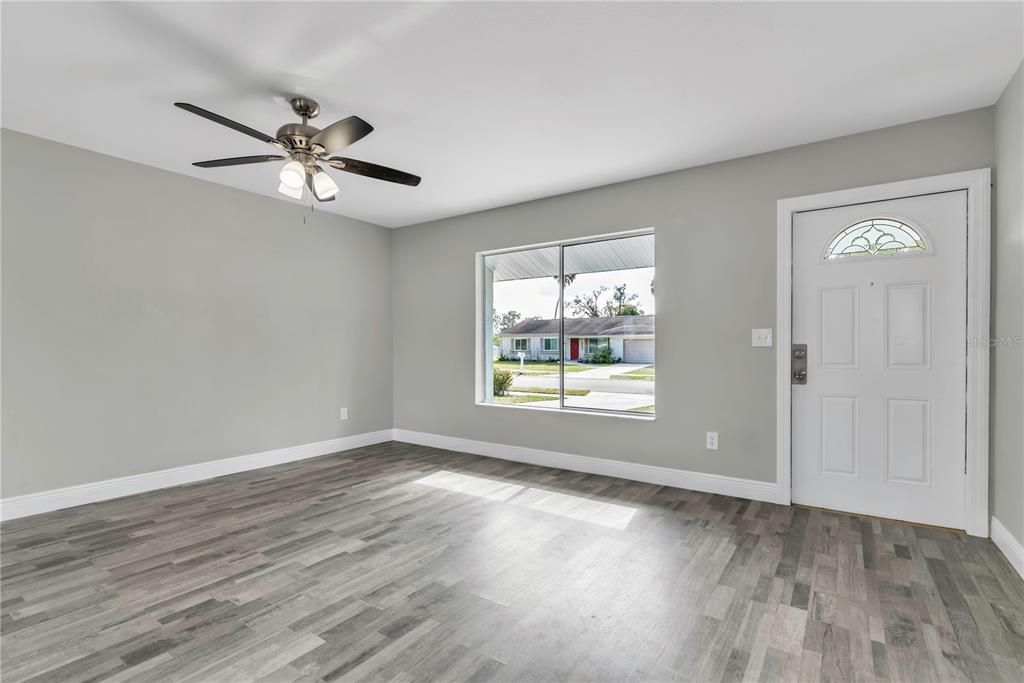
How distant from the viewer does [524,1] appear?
1.97m

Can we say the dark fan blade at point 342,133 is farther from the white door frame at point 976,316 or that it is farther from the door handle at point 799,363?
the white door frame at point 976,316

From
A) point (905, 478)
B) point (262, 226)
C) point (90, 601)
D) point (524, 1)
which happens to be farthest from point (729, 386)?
point (262, 226)

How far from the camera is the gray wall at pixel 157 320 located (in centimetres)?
325

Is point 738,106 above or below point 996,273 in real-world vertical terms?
above

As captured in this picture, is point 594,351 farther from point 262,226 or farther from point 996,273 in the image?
point 262,226

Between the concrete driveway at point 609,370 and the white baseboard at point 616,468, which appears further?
the concrete driveway at point 609,370

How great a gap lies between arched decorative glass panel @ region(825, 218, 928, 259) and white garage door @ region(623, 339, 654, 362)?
1.46 meters

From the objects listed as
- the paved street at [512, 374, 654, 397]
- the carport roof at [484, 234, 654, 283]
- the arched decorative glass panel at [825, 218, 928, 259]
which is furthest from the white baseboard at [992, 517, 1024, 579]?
the carport roof at [484, 234, 654, 283]

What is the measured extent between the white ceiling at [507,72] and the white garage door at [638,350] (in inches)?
61.0

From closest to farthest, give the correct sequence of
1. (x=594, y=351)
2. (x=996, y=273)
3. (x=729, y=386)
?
(x=996, y=273) → (x=729, y=386) → (x=594, y=351)

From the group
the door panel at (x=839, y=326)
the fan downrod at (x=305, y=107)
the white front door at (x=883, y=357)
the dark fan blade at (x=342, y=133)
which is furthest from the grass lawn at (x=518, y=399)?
the fan downrod at (x=305, y=107)

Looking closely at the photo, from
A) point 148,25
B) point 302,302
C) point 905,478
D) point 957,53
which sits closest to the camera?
point 148,25

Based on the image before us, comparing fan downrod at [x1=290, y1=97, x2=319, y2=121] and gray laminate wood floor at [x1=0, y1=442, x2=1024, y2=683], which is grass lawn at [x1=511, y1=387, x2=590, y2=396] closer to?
gray laminate wood floor at [x1=0, y1=442, x2=1024, y2=683]

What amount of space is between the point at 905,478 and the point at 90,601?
4.62 m
